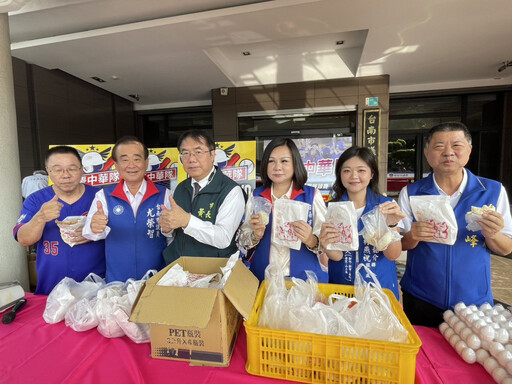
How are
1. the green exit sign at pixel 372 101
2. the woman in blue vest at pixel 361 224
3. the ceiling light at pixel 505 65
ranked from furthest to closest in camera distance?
the green exit sign at pixel 372 101 → the ceiling light at pixel 505 65 → the woman in blue vest at pixel 361 224

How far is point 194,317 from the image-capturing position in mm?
754

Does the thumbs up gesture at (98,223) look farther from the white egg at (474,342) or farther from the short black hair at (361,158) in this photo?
the white egg at (474,342)

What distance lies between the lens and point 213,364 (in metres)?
0.86

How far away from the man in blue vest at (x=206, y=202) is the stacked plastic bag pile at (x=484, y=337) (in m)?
1.07

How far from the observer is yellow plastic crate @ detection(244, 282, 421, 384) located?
72 centimetres

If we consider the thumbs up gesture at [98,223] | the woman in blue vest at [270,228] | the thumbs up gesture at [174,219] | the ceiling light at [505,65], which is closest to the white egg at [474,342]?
the woman in blue vest at [270,228]

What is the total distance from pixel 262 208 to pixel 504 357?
1.03 metres

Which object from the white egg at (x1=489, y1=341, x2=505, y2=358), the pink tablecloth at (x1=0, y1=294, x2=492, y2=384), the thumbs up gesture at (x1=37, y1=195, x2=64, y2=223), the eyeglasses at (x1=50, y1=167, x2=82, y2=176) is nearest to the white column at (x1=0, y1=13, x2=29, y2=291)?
the eyeglasses at (x1=50, y1=167, x2=82, y2=176)

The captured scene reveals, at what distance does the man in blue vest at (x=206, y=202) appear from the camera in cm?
146

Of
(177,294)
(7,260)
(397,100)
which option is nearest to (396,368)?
(177,294)

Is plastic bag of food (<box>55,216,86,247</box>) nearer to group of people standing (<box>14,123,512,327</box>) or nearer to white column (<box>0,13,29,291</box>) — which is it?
group of people standing (<box>14,123,512,327</box>)

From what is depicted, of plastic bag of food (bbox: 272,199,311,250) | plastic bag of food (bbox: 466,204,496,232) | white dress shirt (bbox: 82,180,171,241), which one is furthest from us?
white dress shirt (bbox: 82,180,171,241)

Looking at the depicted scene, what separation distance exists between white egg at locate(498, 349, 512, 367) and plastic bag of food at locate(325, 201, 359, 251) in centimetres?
54

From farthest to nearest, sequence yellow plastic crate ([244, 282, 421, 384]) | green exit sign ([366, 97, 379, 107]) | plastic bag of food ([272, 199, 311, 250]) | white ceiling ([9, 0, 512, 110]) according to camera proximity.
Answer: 1. green exit sign ([366, 97, 379, 107])
2. white ceiling ([9, 0, 512, 110])
3. plastic bag of food ([272, 199, 311, 250])
4. yellow plastic crate ([244, 282, 421, 384])
